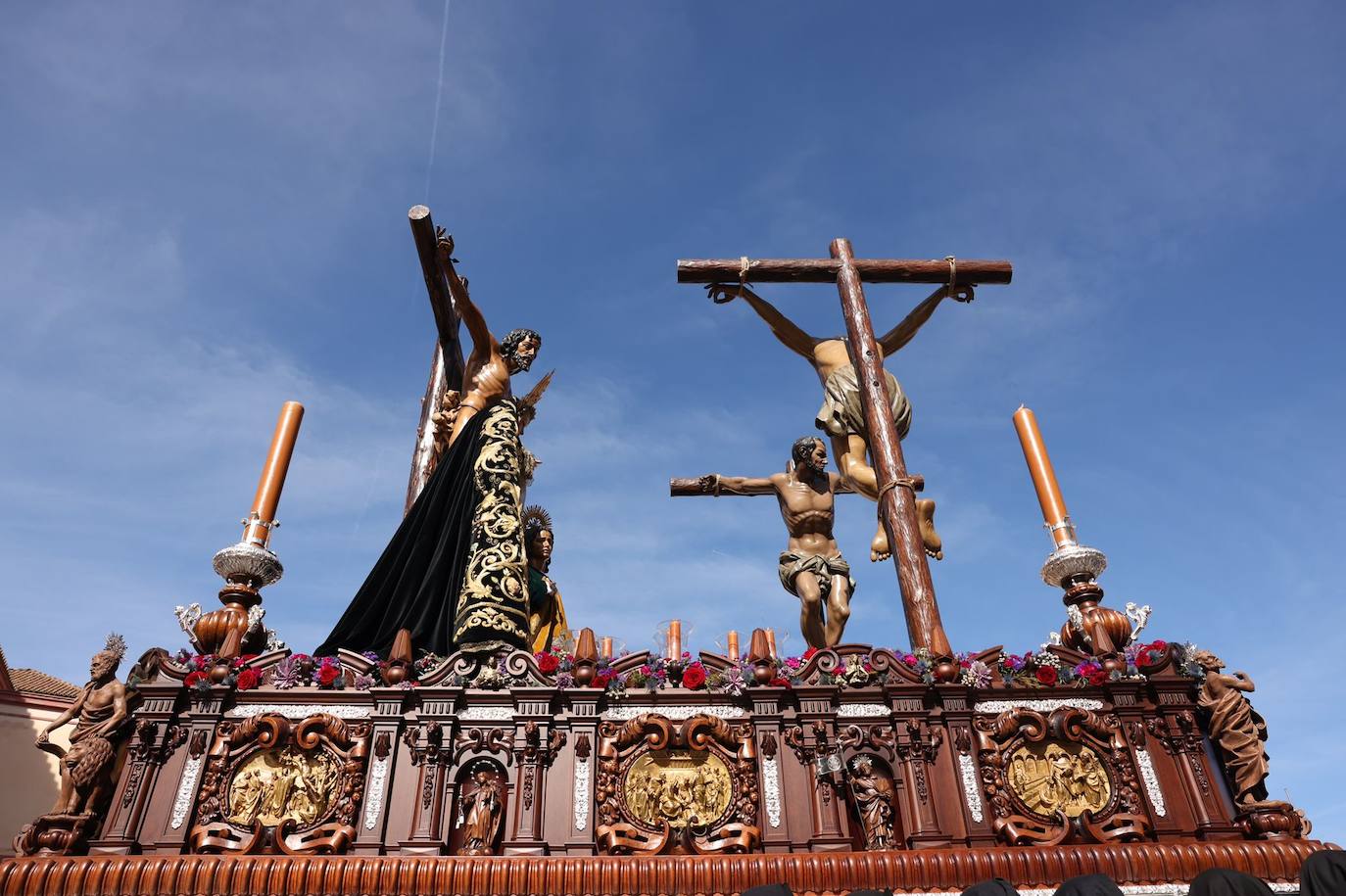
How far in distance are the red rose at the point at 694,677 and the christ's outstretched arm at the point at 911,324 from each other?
545cm

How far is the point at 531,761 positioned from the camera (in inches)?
235

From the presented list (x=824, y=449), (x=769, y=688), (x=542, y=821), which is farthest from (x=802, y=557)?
(x=542, y=821)

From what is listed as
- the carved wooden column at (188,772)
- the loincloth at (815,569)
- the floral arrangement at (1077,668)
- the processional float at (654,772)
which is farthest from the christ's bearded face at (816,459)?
the carved wooden column at (188,772)

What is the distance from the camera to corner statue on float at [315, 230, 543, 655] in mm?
7230

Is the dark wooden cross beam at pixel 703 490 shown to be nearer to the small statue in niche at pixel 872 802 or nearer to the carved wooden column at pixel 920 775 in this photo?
the carved wooden column at pixel 920 775

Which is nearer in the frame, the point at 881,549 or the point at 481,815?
the point at 481,815

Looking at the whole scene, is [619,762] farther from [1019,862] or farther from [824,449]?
[824,449]

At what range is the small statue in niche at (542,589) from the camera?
31.5ft

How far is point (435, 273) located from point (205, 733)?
19.5 ft

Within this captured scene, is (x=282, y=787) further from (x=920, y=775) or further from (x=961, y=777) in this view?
(x=961, y=777)

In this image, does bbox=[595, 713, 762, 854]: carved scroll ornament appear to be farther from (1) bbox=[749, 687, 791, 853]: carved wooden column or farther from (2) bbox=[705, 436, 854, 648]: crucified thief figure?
(2) bbox=[705, 436, 854, 648]: crucified thief figure

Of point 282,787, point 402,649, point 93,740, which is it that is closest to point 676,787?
point 402,649

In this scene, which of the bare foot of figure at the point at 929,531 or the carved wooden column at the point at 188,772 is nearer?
the carved wooden column at the point at 188,772

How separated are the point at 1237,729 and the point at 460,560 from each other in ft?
21.4
